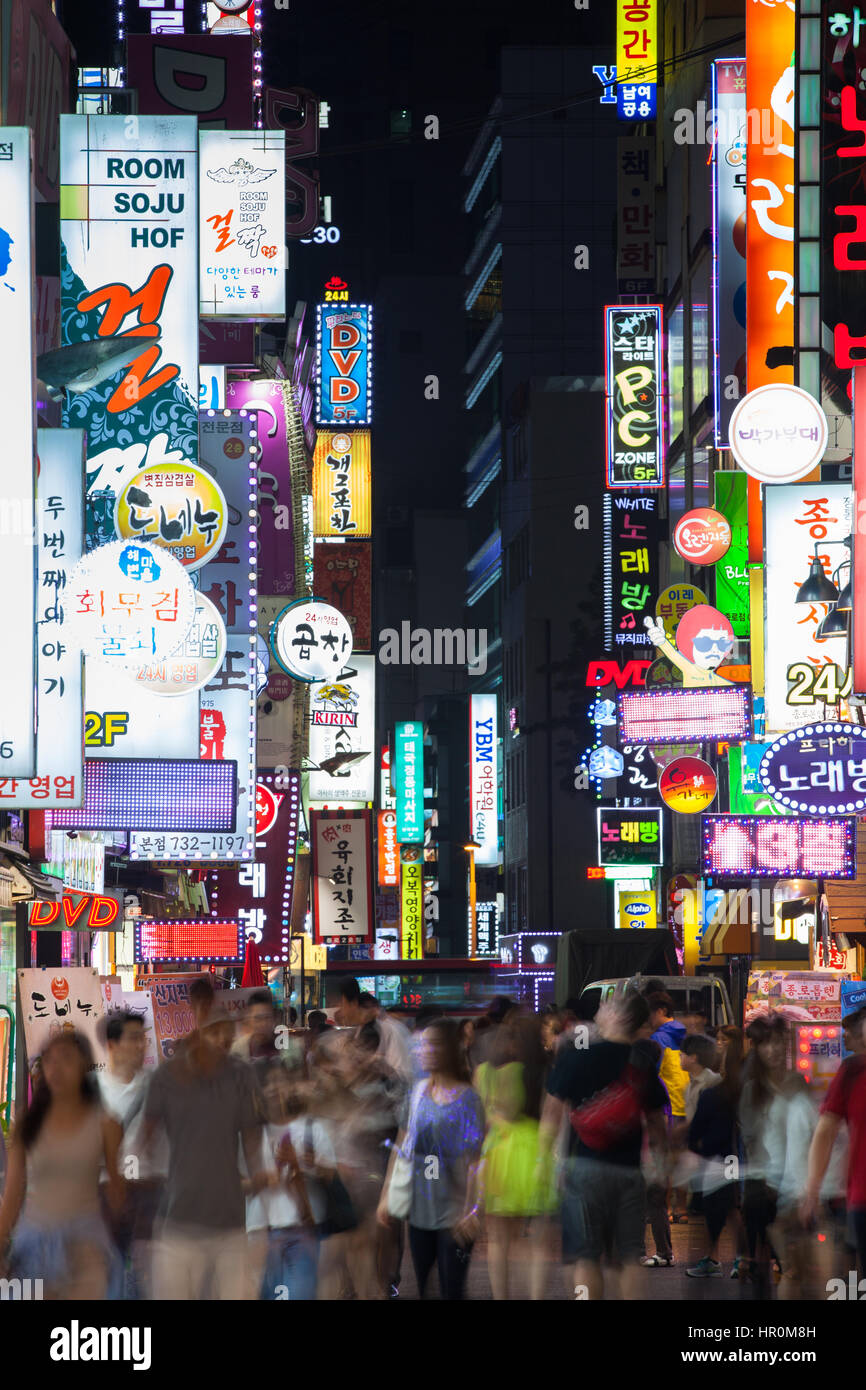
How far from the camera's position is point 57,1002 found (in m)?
15.7

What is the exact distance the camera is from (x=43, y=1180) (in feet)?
28.5

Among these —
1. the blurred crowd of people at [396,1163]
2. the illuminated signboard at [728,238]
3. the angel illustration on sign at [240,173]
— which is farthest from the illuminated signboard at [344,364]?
the blurred crowd of people at [396,1163]

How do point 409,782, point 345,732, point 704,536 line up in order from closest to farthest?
point 704,536, point 345,732, point 409,782

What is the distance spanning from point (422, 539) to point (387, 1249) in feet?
331

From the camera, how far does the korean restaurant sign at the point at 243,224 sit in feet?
67.3

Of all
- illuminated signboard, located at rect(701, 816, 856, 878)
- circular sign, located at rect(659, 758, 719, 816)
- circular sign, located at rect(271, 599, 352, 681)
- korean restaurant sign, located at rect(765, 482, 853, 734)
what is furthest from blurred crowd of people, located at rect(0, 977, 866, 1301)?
circular sign, located at rect(659, 758, 719, 816)

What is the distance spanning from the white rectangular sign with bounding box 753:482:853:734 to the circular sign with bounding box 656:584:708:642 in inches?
Result: 531

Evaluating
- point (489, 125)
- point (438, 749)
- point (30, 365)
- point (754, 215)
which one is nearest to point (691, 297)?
point (754, 215)

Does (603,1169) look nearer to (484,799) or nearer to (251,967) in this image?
(251,967)

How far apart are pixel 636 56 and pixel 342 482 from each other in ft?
46.4

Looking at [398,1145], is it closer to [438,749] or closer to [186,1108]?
[186,1108]

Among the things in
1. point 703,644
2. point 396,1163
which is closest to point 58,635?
point 396,1163

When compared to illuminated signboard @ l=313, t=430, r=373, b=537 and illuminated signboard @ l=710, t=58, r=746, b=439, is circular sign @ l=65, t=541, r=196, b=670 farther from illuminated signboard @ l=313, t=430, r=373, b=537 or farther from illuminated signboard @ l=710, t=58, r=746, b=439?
illuminated signboard @ l=313, t=430, r=373, b=537

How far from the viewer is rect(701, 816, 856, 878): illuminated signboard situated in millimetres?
25703
